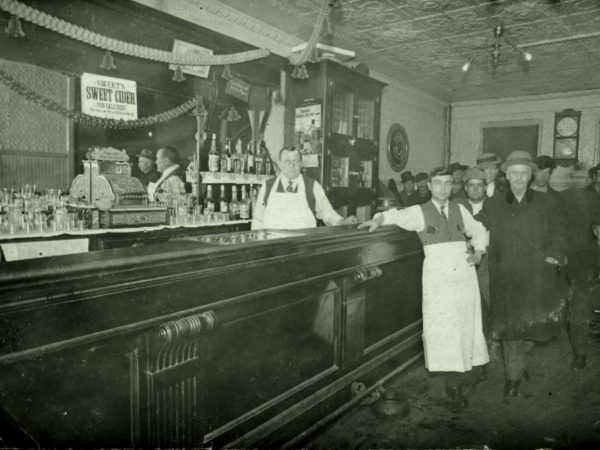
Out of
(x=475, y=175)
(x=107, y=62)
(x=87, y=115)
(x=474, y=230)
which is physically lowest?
(x=474, y=230)

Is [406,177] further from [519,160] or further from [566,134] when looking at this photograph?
[519,160]

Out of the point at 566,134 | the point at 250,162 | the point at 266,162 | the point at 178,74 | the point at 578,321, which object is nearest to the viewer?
the point at 578,321

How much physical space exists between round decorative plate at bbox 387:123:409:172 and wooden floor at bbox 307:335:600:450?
17.6 feet

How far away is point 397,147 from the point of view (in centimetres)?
851

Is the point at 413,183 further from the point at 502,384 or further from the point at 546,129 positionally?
the point at 502,384

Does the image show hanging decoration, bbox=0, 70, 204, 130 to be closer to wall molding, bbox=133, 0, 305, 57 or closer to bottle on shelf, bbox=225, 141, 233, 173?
bottle on shelf, bbox=225, 141, 233, 173

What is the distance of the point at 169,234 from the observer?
13.2ft

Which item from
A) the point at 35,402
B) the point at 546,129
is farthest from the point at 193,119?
the point at 546,129

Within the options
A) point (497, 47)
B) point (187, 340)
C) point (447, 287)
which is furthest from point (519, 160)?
point (187, 340)

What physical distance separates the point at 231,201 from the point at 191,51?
1.52 metres

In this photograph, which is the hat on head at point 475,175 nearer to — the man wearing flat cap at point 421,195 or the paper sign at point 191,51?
the man wearing flat cap at point 421,195

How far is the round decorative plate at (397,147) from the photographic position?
8328mm

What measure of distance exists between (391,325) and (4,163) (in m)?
3.01

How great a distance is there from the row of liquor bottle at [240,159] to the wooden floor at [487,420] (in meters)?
2.68
